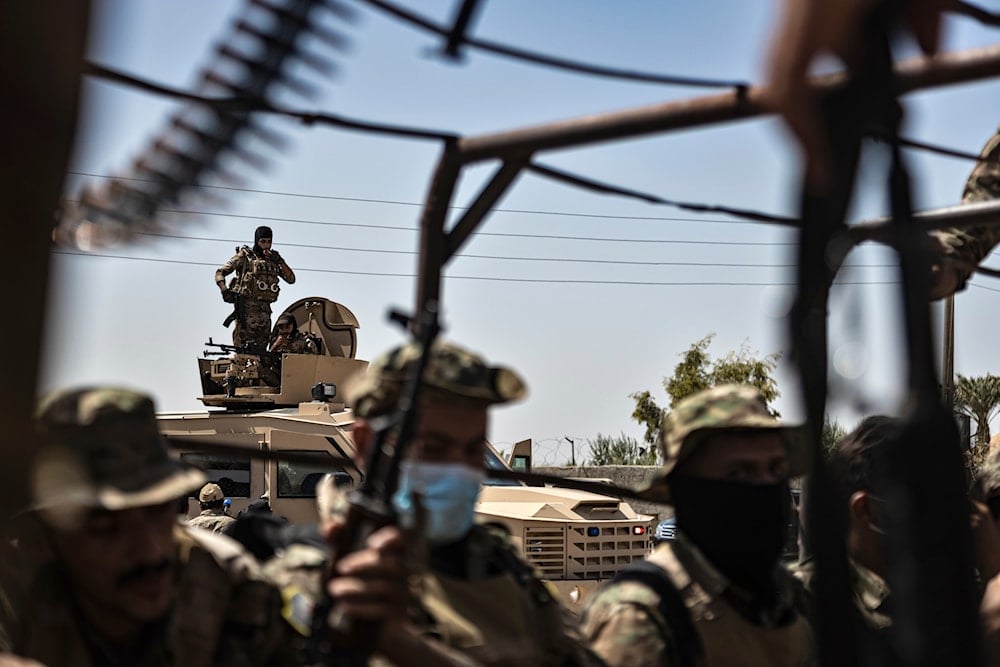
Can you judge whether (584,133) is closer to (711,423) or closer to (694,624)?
(711,423)

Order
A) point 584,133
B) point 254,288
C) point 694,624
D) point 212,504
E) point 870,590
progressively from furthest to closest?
point 254,288, point 212,504, point 870,590, point 694,624, point 584,133

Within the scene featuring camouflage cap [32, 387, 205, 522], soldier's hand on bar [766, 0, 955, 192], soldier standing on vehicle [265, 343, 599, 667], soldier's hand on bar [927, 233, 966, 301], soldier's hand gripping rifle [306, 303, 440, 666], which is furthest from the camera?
soldier's hand on bar [927, 233, 966, 301]

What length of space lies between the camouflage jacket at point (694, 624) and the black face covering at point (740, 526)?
42mm

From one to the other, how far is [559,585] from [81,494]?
712 cm

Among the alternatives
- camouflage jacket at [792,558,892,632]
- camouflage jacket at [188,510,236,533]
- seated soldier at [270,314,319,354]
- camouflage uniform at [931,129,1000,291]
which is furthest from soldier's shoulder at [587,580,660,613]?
seated soldier at [270,314,319,354]

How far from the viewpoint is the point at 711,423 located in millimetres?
2861

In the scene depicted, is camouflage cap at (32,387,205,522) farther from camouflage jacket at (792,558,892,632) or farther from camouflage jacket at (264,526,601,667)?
camouflage jacket at (792,558,892,632)

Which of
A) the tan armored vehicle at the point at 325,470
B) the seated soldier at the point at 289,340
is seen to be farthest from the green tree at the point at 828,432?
the seated soldier at the point at 289,340

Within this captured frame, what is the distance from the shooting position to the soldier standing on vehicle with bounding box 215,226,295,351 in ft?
48.0

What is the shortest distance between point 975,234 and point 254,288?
11.9 meters

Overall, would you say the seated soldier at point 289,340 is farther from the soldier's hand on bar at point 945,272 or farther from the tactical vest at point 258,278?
the soldier's hand on bar at point 945,272

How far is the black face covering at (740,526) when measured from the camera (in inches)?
110

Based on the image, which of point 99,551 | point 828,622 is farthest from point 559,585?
point 828,622

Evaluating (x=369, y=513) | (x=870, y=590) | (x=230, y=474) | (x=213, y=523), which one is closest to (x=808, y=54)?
(x=369, y=513)
